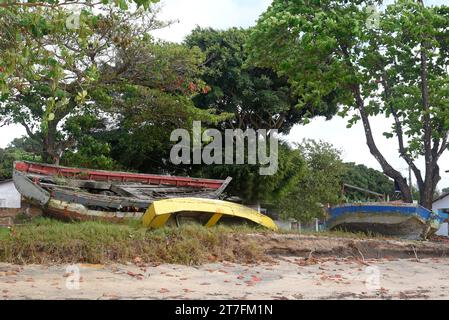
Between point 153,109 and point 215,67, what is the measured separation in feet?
23.9

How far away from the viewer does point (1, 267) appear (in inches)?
312

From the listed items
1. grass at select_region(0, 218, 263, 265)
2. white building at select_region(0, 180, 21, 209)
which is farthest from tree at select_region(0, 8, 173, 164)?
white building at select_region(0, 180, 21, 209)

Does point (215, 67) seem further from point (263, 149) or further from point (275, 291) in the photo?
point (275, 291)

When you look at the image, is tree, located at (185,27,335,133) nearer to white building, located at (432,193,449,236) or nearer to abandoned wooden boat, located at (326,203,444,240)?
abandoned wooden boat, located at (326,203,444,240)

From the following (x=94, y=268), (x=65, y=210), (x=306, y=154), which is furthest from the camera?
(x=306, y=154)

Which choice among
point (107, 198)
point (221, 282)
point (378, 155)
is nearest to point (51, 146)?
point (107, 198)

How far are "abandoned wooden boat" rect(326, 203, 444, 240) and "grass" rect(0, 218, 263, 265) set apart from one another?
5.00m

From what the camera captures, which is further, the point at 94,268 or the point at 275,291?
the point at 94,268

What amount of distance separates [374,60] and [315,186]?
1099 centimetres

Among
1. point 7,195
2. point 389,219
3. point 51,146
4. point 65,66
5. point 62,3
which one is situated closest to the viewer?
point 62,3

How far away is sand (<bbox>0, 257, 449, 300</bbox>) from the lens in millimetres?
6738

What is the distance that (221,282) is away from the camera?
795 centimetres

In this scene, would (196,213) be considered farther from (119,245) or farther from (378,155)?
(378,155)
